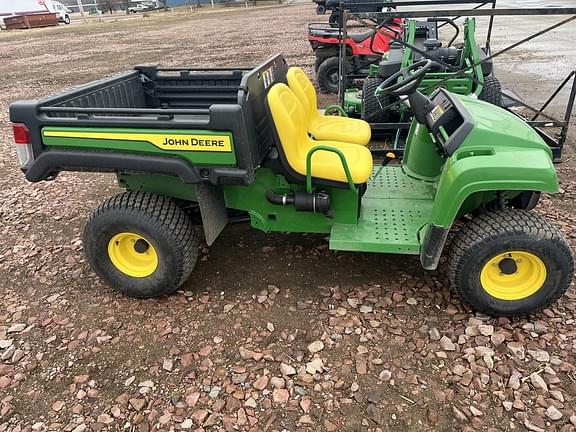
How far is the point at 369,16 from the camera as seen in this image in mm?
4320


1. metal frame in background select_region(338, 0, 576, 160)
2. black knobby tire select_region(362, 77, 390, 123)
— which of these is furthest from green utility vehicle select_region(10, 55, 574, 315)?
black knobby tire select_region(362, 77, 390, 123)

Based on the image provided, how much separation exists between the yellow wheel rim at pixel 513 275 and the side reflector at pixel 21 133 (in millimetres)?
2613

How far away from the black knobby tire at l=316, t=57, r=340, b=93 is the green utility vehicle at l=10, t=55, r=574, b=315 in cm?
480

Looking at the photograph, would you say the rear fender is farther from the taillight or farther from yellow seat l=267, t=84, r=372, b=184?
the taillight

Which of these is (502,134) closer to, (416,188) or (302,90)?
(416,188)

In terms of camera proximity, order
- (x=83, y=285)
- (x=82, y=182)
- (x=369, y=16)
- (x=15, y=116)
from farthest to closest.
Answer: (x=82, y=182), (x=369, y=16), (x=83, y=285), (x=15, y=116)

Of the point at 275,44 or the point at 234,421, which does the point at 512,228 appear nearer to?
the point at 234,421

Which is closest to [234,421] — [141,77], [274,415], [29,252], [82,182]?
[274,415]

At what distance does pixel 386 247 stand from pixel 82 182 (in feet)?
11.5

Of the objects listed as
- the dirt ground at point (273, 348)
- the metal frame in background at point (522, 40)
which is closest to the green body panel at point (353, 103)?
the metal frame in background at point (522, 40)

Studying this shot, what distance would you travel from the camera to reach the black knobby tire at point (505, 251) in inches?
98.7

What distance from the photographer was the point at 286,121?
276 cm

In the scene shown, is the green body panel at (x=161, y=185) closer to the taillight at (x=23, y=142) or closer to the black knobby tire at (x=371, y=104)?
the taillight at (x=23, y=142)

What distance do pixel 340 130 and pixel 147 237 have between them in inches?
61.5
